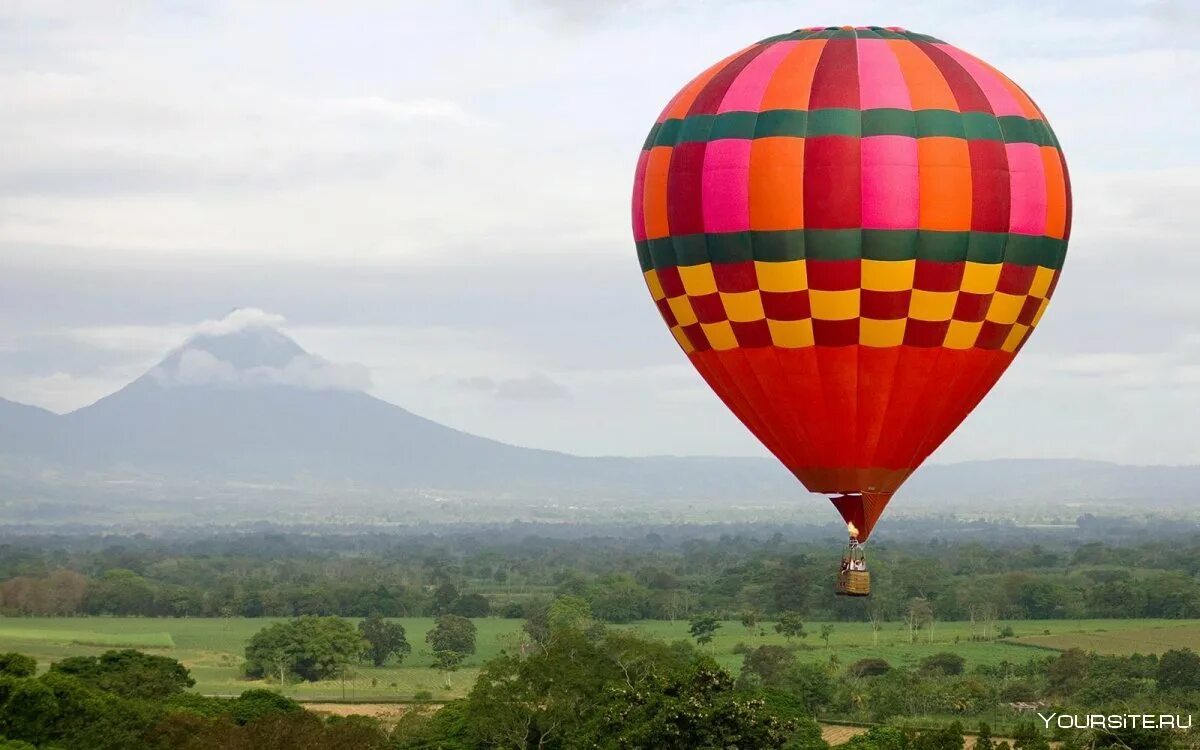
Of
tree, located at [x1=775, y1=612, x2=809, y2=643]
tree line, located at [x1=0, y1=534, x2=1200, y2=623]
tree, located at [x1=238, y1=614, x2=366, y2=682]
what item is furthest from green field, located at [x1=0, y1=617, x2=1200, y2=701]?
tree line, located at [x1=0, y1=534, x2=1200, y2=623]

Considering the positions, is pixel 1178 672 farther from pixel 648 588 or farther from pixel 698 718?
pixel 648 588

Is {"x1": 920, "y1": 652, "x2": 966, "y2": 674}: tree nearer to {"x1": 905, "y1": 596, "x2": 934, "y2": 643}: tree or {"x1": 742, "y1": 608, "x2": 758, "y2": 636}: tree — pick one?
{"x1": 905, "y1": 596, "x2": 934, "y2": 643}: tree

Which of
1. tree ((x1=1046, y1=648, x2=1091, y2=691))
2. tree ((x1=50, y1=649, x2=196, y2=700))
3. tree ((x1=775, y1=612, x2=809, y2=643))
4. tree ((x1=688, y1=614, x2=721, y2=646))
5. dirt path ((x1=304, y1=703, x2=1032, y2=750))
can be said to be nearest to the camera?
tree ((x1=50, y1=649, x2=196, y2=700))

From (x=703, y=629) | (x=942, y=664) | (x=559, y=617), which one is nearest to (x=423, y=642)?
(x=559, y=617)

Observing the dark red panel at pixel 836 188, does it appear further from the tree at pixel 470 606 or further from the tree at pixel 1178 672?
the tree at pixel 470 606

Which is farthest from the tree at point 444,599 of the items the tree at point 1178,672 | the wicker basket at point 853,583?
the wicker basket at point 853,583

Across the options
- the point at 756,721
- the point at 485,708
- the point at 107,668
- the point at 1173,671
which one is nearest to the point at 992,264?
the point at 756,721

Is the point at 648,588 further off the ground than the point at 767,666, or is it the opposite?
the point at 648,588
